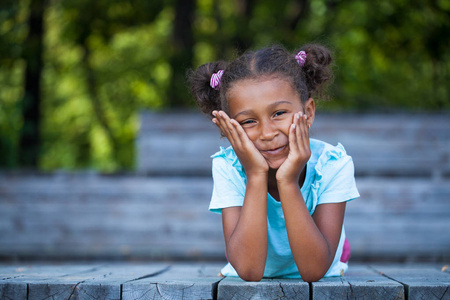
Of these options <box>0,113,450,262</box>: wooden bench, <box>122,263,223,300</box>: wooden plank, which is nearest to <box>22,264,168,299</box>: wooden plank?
<box>122,263,223,300</box>: wooden plank

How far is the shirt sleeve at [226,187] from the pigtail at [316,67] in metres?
0.59

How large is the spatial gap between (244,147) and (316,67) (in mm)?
701

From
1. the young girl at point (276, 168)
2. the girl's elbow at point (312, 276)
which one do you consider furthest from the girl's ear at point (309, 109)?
the girl's elbow at point (312, 276)

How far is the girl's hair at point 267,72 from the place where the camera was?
2.64 m

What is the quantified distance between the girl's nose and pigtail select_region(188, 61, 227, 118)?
563mm

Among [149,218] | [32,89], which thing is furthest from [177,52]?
[149,218]

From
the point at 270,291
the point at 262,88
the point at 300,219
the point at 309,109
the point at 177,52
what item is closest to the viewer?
the point at 270,291

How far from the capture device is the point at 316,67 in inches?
112

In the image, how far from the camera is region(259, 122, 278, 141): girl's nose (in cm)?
250

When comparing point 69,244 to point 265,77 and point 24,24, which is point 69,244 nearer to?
point 24,24

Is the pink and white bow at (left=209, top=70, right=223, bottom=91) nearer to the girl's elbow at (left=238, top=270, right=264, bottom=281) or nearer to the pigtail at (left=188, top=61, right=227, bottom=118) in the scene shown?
the pigtail at (left=188, top=61, right=227, bottom=118)

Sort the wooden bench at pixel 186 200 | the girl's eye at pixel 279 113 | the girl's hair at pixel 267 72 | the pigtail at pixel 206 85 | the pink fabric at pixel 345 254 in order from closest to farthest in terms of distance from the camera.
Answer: the girl's eye at pixel 279 113 → the girl's hair at pixel 267 72 → the pigtail at pixel 206 85 → the pink fabric at pixel 345 254 → the wooden bench at pixel 186 200

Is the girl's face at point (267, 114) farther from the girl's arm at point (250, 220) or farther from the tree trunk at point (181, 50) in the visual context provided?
the tree trunk at point (181, 50)

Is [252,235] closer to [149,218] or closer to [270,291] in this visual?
[270,291]
